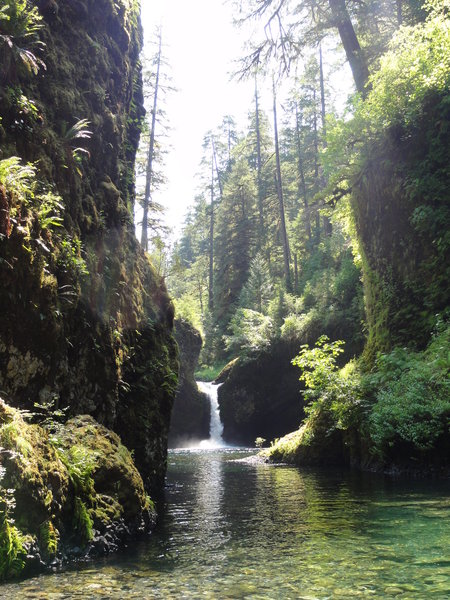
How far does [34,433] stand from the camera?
16.4 ft

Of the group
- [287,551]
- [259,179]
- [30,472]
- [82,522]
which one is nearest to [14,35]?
[30,472]

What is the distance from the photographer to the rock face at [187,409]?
27.5 m

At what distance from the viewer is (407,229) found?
46.1 feet

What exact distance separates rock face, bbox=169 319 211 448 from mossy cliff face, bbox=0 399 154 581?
2119cm

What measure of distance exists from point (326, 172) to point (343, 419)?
28.1 feet

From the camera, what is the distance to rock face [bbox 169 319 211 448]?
27481 mm

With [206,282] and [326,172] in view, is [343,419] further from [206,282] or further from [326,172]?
[206,282]

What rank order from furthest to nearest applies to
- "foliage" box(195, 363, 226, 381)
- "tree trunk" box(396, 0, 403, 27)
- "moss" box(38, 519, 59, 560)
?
"foliage" box(195, 363, 226, 381), "tree trunk" box(396, 0, 403, 27), "moss" box(38, 519, 59, 560)

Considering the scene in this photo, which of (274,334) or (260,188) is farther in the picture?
(260,188)

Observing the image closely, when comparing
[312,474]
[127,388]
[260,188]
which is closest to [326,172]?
[312,474]

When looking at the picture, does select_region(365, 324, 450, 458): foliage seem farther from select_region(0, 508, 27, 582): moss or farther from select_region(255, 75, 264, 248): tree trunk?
select_region(255, 75, 264, 248): tree trunk

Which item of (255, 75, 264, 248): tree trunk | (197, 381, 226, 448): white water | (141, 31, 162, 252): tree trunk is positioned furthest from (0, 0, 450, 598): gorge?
(255, 75, 264, 248): tree trunk

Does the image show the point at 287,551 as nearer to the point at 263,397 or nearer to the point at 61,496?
the point at 61,496

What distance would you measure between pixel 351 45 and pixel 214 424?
19719 millimetres
